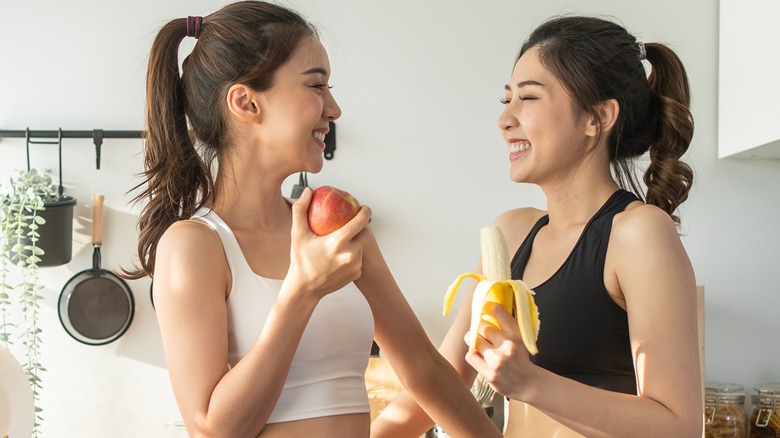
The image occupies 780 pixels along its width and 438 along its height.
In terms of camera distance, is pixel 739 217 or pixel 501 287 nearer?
pixel 501 287

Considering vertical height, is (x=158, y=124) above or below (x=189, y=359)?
above

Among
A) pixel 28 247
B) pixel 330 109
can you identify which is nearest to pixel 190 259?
pixel 330 109

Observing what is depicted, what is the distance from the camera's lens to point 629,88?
1.35 metres

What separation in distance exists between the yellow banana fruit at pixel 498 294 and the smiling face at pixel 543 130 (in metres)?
0.28

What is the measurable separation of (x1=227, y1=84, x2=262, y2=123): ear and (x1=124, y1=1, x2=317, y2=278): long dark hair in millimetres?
14

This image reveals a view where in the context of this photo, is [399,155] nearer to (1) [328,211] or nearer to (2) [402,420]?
(2) [402,420]

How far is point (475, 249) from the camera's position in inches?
105

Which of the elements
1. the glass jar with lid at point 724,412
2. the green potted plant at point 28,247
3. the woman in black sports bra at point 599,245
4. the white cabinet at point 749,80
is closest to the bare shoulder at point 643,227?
the woman in black sports bra at point 599,245

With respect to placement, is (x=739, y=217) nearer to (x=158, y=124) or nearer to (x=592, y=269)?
(x=592, y=269)

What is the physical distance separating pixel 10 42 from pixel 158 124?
1.69m

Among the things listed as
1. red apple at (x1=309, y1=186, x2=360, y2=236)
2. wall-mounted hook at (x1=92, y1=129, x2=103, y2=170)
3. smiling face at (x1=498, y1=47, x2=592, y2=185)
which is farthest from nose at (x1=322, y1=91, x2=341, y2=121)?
wall-mounted hook at (x1=92, y1=129, x2=103, y2=170)

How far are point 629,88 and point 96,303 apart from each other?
1.83 meters

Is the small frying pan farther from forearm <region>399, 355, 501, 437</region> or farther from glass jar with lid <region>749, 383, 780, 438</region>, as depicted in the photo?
glass jar with lid <region>749, 383, 780, 438</region>

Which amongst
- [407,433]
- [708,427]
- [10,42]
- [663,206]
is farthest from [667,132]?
[10,42]
